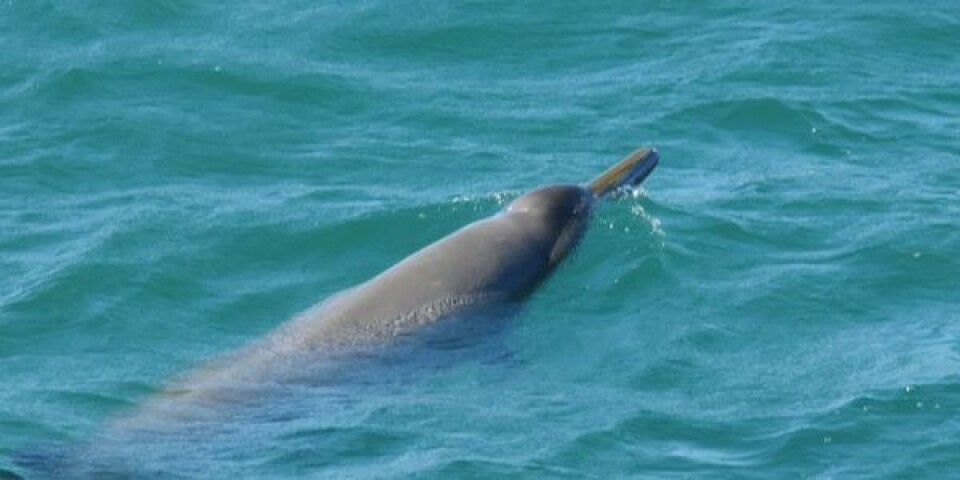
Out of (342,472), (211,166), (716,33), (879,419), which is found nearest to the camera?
(342,472)

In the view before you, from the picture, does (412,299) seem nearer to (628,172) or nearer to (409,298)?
(409,298)

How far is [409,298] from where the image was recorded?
1562 cm

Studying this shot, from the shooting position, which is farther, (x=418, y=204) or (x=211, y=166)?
(x=211, y=166)

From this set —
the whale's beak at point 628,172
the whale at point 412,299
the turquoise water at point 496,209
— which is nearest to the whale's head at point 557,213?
the whale at point 412,299

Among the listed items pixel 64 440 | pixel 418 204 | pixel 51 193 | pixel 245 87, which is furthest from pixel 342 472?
pixel 245 87

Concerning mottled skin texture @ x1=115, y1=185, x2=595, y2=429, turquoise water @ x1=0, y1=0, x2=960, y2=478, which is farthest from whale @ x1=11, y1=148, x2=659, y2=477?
turquoise water @ x1=0, y1=0, x2=960, y2=478

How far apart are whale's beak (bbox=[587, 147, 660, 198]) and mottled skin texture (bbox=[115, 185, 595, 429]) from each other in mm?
521

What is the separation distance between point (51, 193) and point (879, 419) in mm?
7333

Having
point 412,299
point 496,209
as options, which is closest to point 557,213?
point 496,209

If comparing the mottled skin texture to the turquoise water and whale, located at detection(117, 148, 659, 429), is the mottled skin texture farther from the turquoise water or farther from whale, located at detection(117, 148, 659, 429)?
the turquoise water

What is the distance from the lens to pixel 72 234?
17.8m

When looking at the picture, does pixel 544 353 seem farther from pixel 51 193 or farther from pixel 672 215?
pixel 51 193

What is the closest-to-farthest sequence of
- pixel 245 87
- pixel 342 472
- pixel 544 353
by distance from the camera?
pixel 342 472 → pixel 544 353 → pixel 245 87

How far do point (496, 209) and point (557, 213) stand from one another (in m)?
0.97
